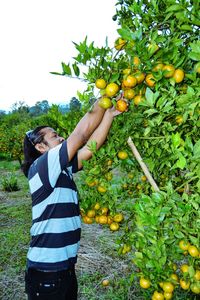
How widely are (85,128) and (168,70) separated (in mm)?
688

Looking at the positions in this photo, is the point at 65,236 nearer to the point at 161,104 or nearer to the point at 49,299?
the point at 49,299

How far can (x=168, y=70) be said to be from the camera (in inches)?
46.8

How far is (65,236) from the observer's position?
6.88 feet

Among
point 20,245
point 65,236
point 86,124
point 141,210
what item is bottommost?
point 20,245

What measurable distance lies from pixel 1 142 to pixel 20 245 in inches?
409

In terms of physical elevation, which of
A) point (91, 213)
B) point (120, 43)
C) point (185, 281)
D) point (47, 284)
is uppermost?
point (120, 43)

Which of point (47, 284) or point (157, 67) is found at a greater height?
point (157, 67)

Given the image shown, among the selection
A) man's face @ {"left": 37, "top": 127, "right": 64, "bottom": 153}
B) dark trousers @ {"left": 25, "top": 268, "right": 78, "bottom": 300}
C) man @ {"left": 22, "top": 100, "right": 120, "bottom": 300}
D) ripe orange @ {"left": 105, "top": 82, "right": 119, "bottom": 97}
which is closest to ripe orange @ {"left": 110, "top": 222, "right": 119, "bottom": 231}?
man @ {"left": 22, "top": 100, "right": 120, "bottom": 300}

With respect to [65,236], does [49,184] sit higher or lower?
higher

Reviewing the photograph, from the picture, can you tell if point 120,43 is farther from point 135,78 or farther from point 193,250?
point 193,250

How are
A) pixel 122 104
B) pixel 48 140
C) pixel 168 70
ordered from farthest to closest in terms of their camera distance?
pixel 48 140, pixel 122 104, pixel 168 70

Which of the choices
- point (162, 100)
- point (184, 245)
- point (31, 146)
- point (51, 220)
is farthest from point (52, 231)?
point (162, 100)

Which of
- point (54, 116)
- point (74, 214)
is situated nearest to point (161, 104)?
point (54, 116)

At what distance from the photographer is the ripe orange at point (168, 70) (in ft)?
3.90
